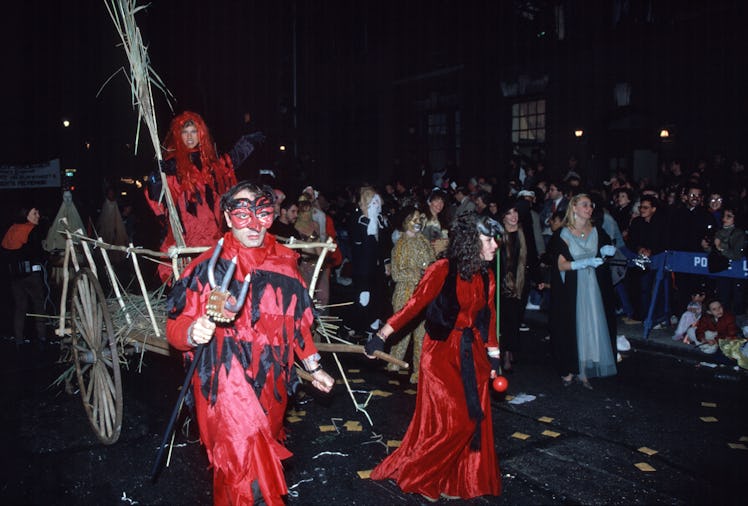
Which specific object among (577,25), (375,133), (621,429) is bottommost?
(621,429)

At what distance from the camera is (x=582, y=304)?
7309 mm

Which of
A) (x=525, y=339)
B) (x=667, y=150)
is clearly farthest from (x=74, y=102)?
(x=525, y=339)

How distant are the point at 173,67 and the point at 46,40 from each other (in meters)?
7.56

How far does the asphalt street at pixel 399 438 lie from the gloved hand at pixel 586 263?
130 centimetres

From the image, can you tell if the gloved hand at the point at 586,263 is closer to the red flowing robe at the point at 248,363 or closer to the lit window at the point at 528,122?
the red flowing robe at the point at 248,363

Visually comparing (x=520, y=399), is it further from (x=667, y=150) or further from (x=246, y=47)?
(x=246, y=47)

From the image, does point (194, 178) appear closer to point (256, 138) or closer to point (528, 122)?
point (256, 138)

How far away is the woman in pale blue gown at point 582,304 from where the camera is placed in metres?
7.23

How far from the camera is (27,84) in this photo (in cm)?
2200

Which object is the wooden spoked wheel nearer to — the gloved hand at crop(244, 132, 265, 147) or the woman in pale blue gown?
the gloved hand at crop(244, 132, 265, 147)

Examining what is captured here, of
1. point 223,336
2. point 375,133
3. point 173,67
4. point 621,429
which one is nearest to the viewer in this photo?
point 223,336

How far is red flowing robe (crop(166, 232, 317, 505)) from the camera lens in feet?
11.5

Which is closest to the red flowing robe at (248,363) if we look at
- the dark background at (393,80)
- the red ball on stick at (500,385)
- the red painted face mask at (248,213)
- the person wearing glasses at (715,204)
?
the red painted face mask at (248,213)

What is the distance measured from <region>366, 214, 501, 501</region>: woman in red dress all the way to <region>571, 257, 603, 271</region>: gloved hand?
2566mm
